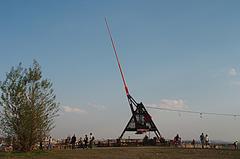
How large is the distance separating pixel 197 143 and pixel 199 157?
18.2 m

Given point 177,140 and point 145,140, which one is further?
point 145,140

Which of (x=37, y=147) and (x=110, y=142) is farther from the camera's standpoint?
(x=110, y=142)

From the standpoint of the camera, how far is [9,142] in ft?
121

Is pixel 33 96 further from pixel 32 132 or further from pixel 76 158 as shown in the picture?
→ pixel 76 158

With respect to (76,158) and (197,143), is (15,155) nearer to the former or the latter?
(76,158)

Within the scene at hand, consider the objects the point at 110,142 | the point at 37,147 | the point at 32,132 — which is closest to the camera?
the point at 32,132

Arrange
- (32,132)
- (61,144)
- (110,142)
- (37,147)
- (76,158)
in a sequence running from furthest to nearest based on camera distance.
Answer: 1. (110,142)
2. (61,144)
3. (37,147)
4. (32,132)
5. (76,158)

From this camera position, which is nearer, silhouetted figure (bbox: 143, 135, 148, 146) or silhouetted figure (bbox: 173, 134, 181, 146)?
silhouetted figure (bbox: 173, 134, 181, 146)

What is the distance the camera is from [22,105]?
119 feet

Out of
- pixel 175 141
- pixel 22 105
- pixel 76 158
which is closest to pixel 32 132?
pixel 22 105

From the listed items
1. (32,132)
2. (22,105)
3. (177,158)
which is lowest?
(177,158)

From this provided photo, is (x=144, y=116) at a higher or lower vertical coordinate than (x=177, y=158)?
higher

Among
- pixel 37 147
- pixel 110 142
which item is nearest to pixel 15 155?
pixel 37 147

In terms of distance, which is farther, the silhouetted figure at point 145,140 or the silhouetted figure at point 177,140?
the silhouetted figure at point 145,140
